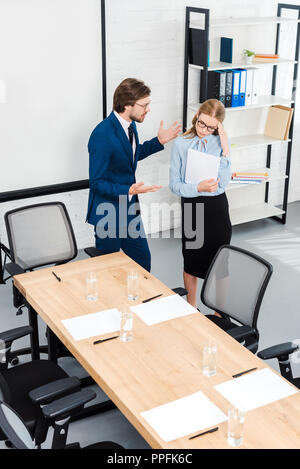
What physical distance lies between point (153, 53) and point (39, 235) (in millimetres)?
2266

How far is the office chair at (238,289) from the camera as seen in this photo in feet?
11.1

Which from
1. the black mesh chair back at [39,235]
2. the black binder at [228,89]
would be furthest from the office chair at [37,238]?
the black binder at [228,89]

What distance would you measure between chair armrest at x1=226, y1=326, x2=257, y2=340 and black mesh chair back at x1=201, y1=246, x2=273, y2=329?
150mm

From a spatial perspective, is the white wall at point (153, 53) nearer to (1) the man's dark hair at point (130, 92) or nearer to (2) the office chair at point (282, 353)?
(1) the man's dark hair at point (130, 92)

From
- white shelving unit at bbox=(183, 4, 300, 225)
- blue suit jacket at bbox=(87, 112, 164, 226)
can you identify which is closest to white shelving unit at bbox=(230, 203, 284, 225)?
white shelving unit at bbox=(183, 4, 300, 225)

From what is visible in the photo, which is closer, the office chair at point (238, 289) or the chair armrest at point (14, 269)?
the office chair at point (238, 289)

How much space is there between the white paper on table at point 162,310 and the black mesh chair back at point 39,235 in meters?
1.10

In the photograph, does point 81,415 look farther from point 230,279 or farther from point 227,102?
point 227,102

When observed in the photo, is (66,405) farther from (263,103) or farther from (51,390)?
(263,103)

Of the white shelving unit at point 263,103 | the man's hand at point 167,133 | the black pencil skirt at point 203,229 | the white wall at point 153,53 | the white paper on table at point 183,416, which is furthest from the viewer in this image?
the white shelving unit at point 263,103

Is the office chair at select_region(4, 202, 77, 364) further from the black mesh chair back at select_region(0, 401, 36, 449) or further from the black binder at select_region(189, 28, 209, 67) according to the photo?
the black binder at select_region(189, 28, 209, 67)

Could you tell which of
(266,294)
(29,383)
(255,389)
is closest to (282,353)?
(255,389)

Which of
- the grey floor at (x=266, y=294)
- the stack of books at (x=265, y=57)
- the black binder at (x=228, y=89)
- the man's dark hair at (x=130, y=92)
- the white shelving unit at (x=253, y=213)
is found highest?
the stack of books at (x=265, y=57)
